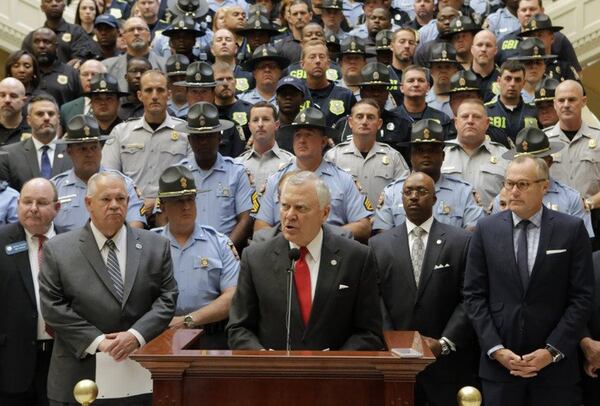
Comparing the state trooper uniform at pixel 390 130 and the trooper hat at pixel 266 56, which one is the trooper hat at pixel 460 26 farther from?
the state trooper uniform at pixel 390 130

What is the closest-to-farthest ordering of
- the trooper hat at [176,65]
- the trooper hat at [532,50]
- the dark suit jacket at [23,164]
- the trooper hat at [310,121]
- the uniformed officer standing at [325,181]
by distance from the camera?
the uniformed officer standing at [325,181], the trooper hat at [310,121], the dark suit jacket at [23,164], the trooper hat at [176,65], the trooper hat at [532,50]

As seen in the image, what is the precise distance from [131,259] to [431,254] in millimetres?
1744

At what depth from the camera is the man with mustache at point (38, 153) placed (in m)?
7.80

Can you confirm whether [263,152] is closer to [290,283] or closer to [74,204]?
[74,204]

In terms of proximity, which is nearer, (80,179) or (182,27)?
(80,179)

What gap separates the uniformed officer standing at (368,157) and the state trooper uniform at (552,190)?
860 millimetres

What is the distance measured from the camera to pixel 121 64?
10609mm

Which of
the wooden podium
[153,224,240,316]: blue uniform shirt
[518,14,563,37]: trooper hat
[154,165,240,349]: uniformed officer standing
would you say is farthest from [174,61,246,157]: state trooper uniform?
the wooden podium

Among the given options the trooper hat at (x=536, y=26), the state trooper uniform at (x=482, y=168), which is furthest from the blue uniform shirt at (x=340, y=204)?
the trooper hat at (x=536, y=26)

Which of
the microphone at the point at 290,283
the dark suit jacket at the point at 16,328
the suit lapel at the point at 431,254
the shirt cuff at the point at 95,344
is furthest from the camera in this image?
the suit lapel at the point at 431,254

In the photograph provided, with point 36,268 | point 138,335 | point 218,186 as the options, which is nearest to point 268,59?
point 218,186

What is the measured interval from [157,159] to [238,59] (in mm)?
3305

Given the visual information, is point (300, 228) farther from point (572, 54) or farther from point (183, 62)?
point (572, 54)

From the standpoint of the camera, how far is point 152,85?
330 inches
